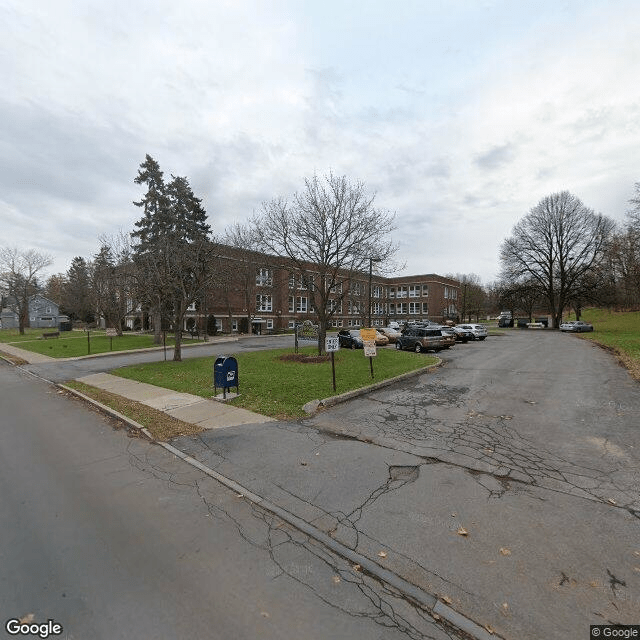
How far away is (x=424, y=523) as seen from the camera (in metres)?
3.85

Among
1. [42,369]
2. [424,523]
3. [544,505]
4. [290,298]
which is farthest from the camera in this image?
[290,298]

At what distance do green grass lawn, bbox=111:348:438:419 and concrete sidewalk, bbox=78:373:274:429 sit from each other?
368 mm

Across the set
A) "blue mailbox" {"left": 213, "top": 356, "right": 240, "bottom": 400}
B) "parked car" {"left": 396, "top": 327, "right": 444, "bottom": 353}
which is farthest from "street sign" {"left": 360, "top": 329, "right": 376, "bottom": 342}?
"parked car" {"left": 396, "top": 327, "right": 444, "bottom": 353}

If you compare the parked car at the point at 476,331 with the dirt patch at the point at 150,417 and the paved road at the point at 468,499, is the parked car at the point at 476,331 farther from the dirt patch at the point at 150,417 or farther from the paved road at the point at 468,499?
the dirt patch at the point at 150,417

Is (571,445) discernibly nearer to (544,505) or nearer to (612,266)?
(544,505)

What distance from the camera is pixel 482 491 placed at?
4543mm

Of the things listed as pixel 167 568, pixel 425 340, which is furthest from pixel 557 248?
pixel 167 568

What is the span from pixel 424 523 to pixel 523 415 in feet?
17.6

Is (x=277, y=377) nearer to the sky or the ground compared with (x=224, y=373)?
nearer to the ground

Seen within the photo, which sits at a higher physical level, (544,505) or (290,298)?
(290,298)

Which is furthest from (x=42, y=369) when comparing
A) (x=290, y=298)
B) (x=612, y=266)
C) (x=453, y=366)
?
(x=612, y=266)

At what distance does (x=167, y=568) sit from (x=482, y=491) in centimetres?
384

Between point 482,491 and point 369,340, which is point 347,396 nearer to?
point 369,340

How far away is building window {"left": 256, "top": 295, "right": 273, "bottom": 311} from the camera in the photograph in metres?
47.8
